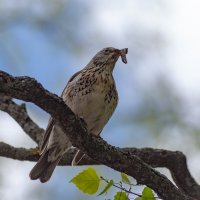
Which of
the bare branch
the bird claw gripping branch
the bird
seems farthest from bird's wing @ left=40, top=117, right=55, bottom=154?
the bird claw gripping branch

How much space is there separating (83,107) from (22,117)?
90cm

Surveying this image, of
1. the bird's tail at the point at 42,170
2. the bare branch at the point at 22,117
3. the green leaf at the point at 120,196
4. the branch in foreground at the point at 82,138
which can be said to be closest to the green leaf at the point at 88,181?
the green leaf at the point at 120,196

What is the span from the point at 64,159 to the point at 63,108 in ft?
9.01

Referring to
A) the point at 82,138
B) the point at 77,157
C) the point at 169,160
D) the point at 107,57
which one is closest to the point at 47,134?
the point at 77,157

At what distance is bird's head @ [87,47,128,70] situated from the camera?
7.75m

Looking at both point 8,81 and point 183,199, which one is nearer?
point 8,81

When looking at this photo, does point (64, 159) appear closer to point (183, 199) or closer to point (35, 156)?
point (35, 156)

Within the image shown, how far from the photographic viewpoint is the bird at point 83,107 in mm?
6996

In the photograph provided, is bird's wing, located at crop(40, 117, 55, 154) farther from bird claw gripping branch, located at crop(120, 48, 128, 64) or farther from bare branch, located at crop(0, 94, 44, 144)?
bird claw gripping branch, located at crop(120, 48, 128, 64)

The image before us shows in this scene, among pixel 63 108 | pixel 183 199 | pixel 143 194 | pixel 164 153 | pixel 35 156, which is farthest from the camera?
pixel 35 156

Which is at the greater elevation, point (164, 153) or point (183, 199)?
point (164, 153)

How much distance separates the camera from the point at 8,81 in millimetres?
4465

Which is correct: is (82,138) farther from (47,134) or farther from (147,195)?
(47,134)

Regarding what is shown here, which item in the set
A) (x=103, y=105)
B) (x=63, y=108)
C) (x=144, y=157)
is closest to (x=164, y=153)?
(x=144, y=157)
